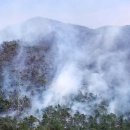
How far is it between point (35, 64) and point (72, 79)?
17954 millimetres

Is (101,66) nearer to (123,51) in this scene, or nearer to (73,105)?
(123,51)

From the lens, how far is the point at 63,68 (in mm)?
124750

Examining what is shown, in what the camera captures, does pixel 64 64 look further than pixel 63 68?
Yes

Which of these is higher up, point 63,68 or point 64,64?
point 64,64

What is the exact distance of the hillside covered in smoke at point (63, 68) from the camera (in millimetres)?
97125

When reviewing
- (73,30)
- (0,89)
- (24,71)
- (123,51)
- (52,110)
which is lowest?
(52,110)

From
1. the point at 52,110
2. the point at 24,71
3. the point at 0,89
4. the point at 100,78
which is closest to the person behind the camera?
the point at 52,110

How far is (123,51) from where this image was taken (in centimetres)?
13475

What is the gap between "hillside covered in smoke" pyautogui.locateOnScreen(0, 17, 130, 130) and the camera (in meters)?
97.1

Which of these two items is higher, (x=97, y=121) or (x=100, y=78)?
(x=100, y=78)

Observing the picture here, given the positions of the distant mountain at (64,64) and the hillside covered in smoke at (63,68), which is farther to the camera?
the distant mountain at (64,64)

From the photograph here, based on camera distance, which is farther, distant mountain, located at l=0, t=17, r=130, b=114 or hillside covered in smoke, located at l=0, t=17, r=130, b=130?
distant mountain, located at l=0, t=17, r=130, b=114

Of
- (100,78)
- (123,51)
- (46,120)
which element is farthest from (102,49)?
(46,120)

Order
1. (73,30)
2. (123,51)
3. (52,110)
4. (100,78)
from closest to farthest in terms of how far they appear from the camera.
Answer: (52,110)
(100,78)
(123,51)
(73,30)
